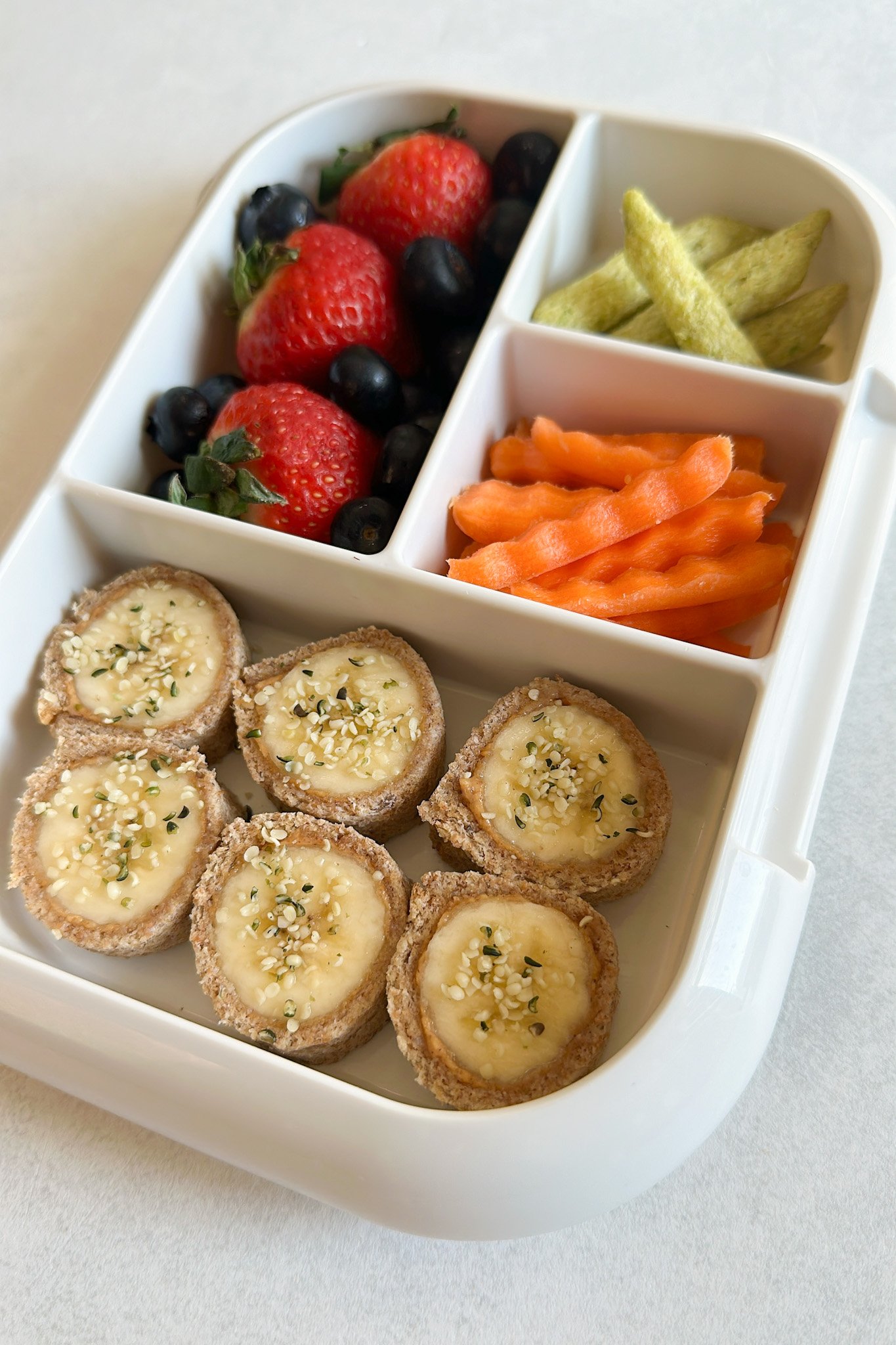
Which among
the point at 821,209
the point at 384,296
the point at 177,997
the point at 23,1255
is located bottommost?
the point at 23,1255

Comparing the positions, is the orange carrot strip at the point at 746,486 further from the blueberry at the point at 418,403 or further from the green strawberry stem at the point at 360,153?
the green strawberry stem at the point at 360,153

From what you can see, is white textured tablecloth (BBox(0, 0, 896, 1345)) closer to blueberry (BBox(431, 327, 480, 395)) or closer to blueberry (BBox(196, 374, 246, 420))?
blueberry (BBox(196, 374, 246, 420))

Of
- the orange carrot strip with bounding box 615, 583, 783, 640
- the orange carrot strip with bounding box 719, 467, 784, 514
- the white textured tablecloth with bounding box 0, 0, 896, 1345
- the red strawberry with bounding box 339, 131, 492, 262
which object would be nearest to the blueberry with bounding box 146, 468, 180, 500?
the white textured tablecloth with bounding box 0, 0, 896, 1345

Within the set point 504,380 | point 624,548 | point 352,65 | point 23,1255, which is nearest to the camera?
point 23,1255

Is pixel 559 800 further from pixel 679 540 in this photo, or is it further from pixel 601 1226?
pixel 601 1226

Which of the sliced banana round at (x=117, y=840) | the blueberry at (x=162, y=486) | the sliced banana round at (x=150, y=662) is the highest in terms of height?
the blueberry at (x=162, y=486)

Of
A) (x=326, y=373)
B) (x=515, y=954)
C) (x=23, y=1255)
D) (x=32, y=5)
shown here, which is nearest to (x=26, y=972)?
(x=23, y=1255)

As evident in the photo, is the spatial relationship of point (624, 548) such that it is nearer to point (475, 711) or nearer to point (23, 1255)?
point (475, 711)

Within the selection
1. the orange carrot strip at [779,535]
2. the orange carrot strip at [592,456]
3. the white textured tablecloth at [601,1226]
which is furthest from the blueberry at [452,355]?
the white textured tablecloth at [601,1226]
